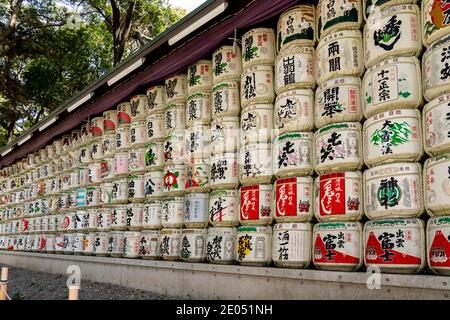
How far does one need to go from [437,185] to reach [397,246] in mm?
581

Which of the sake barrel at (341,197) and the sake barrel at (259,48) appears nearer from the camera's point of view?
the sake barrel at (341,197)

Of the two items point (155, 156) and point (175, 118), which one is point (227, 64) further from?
point (155, 156)

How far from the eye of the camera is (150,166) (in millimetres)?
6434

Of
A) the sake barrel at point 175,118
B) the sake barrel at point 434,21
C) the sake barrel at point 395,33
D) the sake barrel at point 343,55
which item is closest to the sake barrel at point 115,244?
the sake barrel at point 175,118

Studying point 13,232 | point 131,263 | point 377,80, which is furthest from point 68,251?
point 377,80

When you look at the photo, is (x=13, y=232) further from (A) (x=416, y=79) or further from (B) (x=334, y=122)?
(A) (x=416, y=79)

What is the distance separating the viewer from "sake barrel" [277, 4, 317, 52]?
4.55 m

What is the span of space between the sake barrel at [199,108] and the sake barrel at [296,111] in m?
1.40

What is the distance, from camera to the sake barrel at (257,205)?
4.60 metres

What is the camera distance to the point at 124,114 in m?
7.39

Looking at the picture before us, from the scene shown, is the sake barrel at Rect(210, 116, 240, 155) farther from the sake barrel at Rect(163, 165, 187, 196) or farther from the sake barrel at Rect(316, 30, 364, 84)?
the sake barrel at Rect(316, 30, 364, 84)

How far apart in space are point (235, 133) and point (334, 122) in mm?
1482

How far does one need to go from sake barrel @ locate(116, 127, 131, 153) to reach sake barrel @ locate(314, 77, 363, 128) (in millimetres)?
4016

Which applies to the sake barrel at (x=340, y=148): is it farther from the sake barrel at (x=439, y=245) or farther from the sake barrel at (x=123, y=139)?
the sake barrel at (x=123, y=139)
